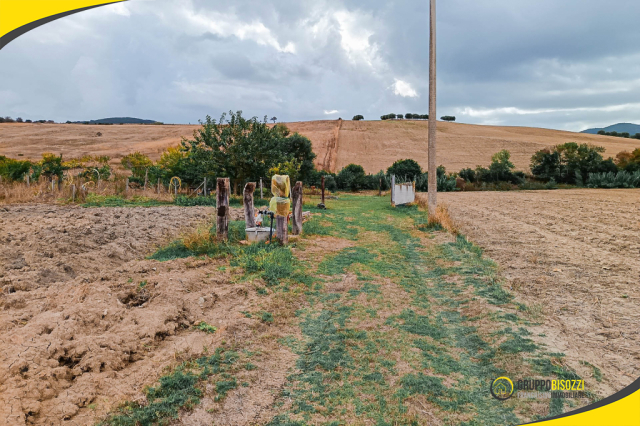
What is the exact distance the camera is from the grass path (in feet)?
9.42

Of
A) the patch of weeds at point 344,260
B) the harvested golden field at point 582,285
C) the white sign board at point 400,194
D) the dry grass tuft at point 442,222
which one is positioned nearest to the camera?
the harvested golden field at point 582,285

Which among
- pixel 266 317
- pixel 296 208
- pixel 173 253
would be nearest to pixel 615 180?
Answer: pixel 296 208

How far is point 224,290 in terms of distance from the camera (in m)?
5.78

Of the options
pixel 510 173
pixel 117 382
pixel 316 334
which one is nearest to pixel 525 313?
pixel 316 334

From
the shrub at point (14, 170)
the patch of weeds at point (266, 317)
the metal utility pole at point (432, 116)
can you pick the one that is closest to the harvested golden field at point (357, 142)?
the shrub at point (14, 170)

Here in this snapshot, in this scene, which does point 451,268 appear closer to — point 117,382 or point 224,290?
point 224,290

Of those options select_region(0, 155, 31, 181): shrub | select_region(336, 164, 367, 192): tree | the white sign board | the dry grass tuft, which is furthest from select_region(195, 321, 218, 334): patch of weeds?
select_region(336, 164, 367, 192): tree

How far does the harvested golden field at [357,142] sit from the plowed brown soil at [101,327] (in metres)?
43.8

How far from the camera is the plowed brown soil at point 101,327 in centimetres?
293

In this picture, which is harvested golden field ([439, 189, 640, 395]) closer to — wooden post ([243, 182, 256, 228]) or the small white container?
the small white container

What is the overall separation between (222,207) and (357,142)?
57770mm

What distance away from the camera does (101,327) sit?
418 cm

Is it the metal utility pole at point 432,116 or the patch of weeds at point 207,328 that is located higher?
the metal utility pole at point 432,116

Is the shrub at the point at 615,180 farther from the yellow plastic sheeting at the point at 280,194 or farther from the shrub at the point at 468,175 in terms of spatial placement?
the yellow plastic sheeting at the point at 280,194
